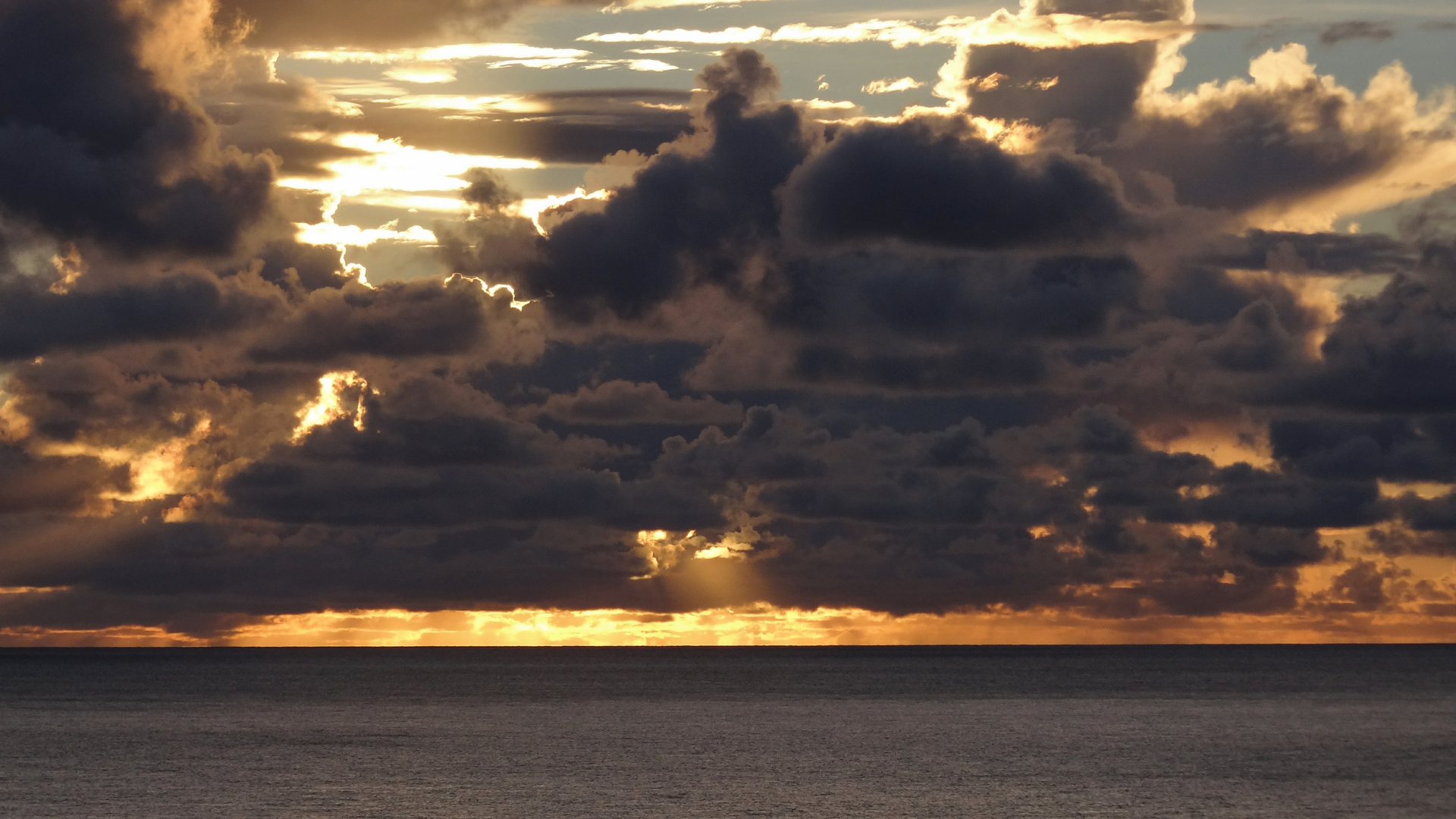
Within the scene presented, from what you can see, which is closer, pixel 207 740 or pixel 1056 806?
pixel 1056 806

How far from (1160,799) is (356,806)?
45.0 m

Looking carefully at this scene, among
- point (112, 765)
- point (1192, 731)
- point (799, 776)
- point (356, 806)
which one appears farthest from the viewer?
point (1192, 731)

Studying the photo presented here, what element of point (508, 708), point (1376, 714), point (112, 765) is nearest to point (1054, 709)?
point (1376, 714)

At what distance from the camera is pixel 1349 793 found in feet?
302

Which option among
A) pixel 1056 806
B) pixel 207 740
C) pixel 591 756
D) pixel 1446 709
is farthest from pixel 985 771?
pixel 1446 709

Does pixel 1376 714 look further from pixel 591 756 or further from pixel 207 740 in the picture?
pixel 207 740

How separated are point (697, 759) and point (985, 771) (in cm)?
2146

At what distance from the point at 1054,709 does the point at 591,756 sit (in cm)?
8643

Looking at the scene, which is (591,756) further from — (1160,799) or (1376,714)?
(1376,714)

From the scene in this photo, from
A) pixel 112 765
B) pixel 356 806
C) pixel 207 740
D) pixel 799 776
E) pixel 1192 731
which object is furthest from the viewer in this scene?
pixel 1192 731

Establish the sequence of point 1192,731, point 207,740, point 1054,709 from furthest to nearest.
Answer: point 1054,709 < point 1192,731 < point 207,740

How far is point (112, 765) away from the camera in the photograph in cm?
11131

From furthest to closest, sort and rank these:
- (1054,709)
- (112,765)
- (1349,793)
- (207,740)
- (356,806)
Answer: (1054,709) → (207,740) → (112,765) → (1349,793) → (356,806)

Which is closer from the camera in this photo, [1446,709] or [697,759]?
[697,759]
